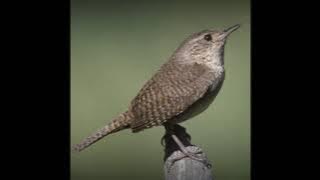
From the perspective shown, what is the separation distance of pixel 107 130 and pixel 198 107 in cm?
67

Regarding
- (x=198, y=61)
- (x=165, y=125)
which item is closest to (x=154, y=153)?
(x=165, y=125)

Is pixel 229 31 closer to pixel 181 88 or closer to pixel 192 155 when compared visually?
pixel 181 88

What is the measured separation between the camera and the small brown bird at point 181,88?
5.03m

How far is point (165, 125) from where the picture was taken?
5117mm

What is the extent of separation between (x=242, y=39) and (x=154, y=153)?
1.11m

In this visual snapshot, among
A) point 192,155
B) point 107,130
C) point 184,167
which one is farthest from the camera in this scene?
point 107,130

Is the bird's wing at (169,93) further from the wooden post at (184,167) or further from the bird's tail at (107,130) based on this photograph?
the wooden post at (184,167)

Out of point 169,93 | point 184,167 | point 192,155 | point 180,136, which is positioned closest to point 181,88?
point 169,93

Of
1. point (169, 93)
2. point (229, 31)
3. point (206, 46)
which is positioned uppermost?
point (229, 31)

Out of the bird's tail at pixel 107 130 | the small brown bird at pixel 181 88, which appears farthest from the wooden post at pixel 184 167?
the bird's tail at pixel 107 130

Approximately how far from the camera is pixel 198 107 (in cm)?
514

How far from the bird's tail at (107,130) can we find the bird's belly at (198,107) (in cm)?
32

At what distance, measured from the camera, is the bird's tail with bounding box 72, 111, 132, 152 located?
5.02 metres
